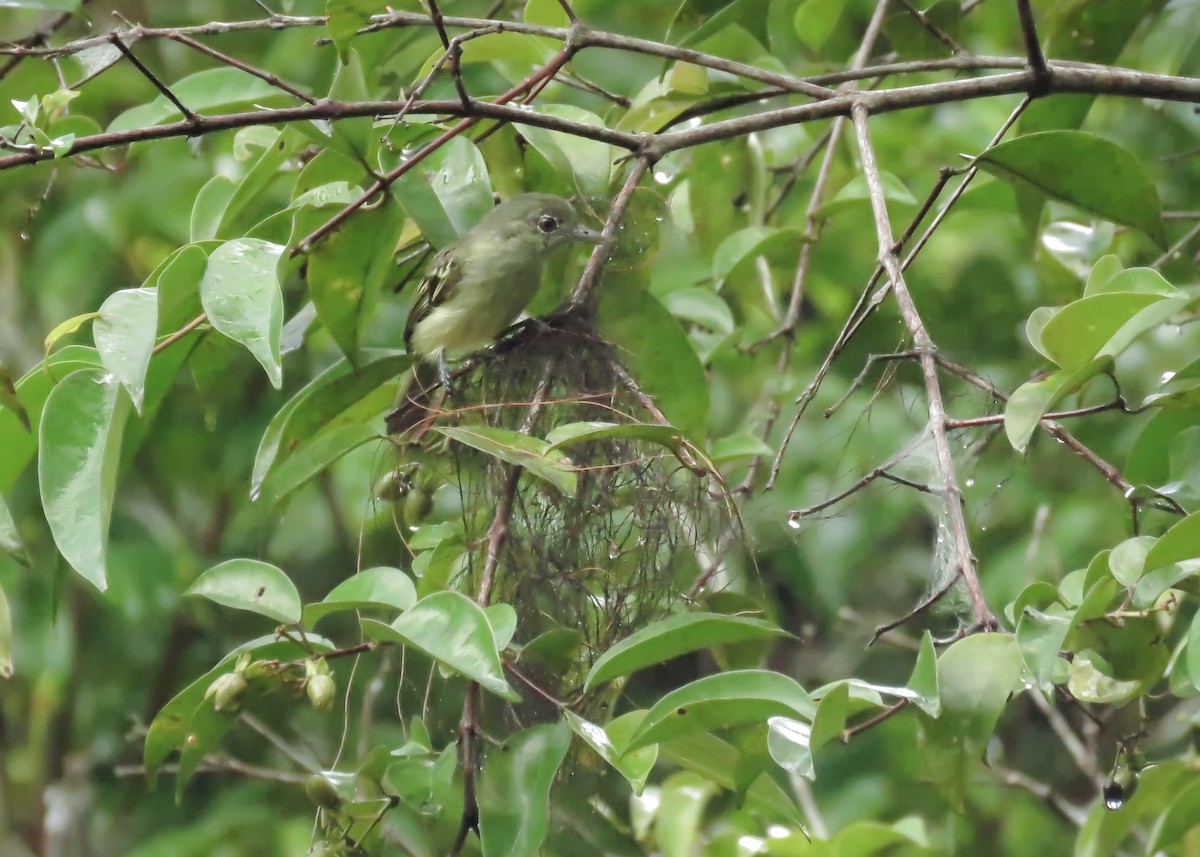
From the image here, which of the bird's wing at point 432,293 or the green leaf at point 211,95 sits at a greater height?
the green leaf at point 211,95

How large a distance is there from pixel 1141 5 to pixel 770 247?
0.92 metres

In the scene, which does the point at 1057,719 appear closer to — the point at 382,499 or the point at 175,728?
the point at 382,499

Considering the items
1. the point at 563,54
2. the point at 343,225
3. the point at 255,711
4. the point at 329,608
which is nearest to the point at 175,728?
the point at 329,608

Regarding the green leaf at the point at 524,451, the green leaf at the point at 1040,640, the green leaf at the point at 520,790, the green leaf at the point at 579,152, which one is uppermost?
the green leaf at the point at 579,152

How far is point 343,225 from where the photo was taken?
2.07 metres

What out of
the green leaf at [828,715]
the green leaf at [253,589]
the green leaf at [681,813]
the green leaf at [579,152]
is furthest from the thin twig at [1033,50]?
the green leaf at [681,813]

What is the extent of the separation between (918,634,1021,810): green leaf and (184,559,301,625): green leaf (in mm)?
912

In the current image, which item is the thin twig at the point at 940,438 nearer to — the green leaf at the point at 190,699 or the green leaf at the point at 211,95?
the green leaf at the point at 190,699

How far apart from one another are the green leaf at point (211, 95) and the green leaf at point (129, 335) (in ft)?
2.97

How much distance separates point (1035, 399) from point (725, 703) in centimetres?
60

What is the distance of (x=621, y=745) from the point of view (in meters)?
1.85

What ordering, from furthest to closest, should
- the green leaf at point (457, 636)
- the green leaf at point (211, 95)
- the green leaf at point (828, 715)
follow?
1. the green leaf at point (211, 95)
2. the green leaf at point (457, 636)
3. the green leaf at point (828, 715)

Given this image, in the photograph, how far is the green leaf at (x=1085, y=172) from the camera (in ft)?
6.55

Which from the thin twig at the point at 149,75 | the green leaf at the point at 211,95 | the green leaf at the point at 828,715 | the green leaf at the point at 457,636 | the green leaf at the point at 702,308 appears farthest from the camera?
the green leaf at the point at 702,308
